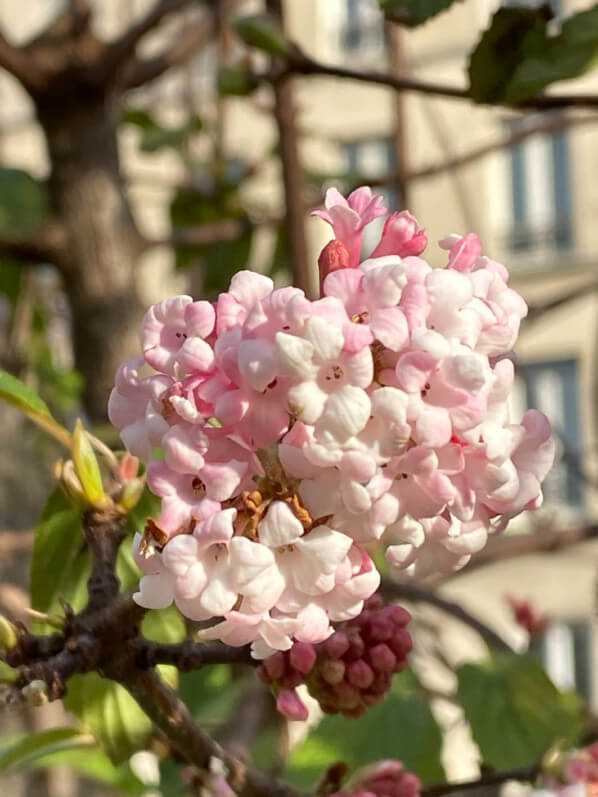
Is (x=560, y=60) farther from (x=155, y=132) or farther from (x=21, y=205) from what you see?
(x=155, y=132)

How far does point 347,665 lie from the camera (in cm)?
49

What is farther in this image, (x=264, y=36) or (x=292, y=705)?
(x=264, y=36)

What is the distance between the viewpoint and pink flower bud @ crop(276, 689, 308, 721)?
0.47 m

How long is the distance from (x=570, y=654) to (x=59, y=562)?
4.84 metres

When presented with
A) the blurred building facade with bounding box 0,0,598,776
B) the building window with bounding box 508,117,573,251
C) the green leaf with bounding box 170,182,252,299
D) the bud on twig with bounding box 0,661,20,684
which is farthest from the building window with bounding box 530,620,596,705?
the bud on twig with bounding box 0,661,20,684

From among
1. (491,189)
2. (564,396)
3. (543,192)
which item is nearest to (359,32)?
(491,189)

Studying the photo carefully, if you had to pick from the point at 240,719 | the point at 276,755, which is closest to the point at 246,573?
the point at 276,755

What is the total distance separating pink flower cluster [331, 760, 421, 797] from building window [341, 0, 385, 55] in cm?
646

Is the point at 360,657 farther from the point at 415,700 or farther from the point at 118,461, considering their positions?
the point at 415,700

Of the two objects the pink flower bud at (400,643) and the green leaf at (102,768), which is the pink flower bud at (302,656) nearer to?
the pink flower bud at (400,643)

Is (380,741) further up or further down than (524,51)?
further down

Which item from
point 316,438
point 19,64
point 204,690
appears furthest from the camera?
point 19,64

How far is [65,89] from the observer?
1326 millimetres

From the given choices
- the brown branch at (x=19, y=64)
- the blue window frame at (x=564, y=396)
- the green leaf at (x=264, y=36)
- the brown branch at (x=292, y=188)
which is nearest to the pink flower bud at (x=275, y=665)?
the green leaf at (x=264, y=36)
